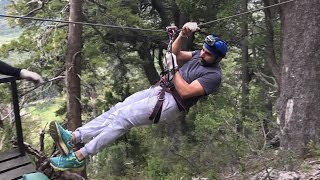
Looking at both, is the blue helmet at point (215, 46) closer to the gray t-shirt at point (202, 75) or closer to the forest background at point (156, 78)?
the gray t-shirt at point (202, 75)

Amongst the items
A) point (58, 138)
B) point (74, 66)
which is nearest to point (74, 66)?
point (74, 66)

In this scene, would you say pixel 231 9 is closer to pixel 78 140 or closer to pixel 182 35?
pixel 182 35

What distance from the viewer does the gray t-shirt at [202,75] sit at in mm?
4258

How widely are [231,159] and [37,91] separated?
18.7ft

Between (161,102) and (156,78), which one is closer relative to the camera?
(161,102)

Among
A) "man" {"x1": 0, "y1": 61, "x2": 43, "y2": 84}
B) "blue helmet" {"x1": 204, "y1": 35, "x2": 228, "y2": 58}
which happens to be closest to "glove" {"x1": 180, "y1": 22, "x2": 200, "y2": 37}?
"blue helmet" {"x1": 204, "y1": 35, "x2": 228, "y2": 58}

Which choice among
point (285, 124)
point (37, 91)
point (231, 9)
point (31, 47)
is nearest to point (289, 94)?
point (285, 124)

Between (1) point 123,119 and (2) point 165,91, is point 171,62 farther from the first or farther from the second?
(1) point 123,119

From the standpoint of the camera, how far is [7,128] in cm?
792

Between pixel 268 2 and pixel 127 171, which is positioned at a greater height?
pixel 268 2

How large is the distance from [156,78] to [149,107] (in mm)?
11920

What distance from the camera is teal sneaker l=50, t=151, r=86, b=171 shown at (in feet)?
13.7

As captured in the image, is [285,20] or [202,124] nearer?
[285,20]

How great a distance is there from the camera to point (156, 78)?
638 inches
